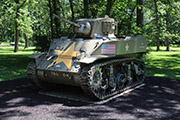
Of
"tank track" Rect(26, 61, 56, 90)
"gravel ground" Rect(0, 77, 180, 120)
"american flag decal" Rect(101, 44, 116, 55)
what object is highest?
"american flag decal" Rect(101, 44, 116, 55)

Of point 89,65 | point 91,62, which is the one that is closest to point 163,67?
point 89,65

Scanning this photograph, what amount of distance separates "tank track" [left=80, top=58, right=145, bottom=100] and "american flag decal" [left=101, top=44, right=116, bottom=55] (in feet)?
1.24

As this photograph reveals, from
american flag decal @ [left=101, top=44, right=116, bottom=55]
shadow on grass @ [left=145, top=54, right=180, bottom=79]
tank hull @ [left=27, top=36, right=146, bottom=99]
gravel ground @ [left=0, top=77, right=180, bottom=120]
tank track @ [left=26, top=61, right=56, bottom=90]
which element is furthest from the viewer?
shadow on grass @ [left=145, top=54, right=180, bottom=79]

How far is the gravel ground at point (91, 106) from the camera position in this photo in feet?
21.8

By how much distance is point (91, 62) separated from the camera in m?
7.70

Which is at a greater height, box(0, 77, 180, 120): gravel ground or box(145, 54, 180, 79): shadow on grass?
box(145, 54, 180, 79): shadow on grass

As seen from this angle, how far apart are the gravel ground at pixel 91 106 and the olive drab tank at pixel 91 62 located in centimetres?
59

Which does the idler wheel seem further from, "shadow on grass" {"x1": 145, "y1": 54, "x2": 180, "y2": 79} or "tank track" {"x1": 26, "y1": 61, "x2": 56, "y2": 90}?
"shadow on grass" {"x1": 145, "y1": 54, "x2": 180, "y2": 79}

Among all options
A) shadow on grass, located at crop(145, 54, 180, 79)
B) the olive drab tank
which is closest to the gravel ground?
the olive drab tank

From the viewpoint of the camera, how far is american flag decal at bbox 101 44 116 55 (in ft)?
29.2

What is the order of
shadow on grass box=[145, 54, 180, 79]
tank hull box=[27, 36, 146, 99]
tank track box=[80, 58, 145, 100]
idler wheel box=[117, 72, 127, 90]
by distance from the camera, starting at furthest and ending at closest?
shadow on grass box=[145, 54, 180, 79]
idler wheel box=[117, 72, 127, 90]
tank hull box=[27, 36, 146, 99]
tank track box=[80, 58, 145, 100]

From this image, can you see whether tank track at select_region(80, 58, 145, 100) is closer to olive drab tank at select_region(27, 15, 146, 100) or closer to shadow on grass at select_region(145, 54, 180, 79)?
olive drab tank at select_region(27, 15, 146, 100)

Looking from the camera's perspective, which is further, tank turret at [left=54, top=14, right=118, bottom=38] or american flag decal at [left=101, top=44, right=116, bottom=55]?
tank turret at [left=54, top=14, right=118, bottom=38]

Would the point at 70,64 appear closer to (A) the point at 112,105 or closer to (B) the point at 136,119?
(A) the point at 112,105
